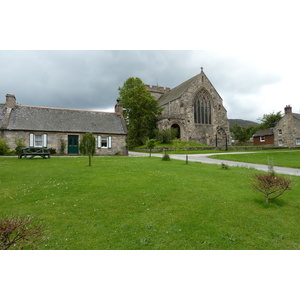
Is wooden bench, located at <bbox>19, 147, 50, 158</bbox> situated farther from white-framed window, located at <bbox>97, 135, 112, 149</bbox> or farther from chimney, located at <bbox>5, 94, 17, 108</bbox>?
chimney, located at <bbox>5, 94, 17, 108</bbox>

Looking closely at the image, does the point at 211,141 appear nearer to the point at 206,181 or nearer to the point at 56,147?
the point at 56,147

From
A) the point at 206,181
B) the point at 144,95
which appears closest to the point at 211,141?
the point at 144,95

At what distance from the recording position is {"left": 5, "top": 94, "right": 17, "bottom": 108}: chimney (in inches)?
925

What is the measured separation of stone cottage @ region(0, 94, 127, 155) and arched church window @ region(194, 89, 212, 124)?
2202 centimetres

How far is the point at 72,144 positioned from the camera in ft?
80.8

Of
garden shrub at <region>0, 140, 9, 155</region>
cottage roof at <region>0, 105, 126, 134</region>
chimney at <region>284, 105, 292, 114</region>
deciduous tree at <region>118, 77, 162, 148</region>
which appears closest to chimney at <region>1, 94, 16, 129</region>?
Result: cottage roof at <region>0, 105, 126, 134</region>

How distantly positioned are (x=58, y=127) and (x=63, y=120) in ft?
4.79

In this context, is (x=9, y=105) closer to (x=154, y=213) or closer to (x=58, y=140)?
(x=58, y=140)

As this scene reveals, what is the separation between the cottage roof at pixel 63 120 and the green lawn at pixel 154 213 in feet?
55.7

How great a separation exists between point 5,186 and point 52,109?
67.0 ft

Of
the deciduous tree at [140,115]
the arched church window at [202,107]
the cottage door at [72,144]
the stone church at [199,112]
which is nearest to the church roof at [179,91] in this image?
the stone church at [199,112]

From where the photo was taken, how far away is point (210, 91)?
1796 inches

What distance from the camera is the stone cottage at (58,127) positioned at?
74.2 feet

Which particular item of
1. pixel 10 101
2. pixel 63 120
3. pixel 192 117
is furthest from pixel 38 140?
pixel 192 117
